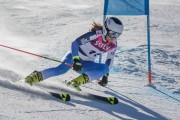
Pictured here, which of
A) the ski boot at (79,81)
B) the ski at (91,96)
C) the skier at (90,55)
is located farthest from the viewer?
the skier at (90,55)

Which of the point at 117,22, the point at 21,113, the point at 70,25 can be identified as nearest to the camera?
the point at 21,113

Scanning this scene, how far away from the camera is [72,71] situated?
7.45 m

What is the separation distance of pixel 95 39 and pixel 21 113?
2084 mm

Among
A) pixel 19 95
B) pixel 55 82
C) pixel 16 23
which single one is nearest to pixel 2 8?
pixel 16 23

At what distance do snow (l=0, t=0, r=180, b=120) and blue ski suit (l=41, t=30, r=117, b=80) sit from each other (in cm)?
26

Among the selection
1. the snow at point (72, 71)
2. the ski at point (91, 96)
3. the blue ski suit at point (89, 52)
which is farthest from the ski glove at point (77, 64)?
the snow at point (72, 71)

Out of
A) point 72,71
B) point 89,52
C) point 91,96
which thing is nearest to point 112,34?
point 89,52

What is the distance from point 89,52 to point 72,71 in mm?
1003

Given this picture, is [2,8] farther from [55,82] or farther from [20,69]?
[55,82]

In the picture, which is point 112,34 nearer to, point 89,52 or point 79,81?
point 89,52

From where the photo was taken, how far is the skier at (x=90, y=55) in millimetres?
6062

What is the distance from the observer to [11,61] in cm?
783

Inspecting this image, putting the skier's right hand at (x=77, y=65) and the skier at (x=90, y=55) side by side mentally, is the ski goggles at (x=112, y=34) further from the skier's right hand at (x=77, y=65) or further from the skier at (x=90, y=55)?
the skier's right hand at (x=77, y=65)

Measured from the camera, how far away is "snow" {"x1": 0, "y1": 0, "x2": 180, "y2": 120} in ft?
17.4
